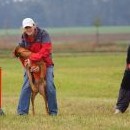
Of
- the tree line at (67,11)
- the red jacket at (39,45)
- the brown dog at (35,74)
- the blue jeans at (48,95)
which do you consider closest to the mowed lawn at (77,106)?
the blue jeans at (48,95)

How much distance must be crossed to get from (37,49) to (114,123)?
238 cm

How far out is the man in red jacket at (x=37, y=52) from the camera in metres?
11.2

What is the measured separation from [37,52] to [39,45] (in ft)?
0.45

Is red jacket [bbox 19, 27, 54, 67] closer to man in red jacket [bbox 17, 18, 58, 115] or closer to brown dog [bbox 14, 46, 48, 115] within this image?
man in red jacket [bbox 17, 18, 58, 115]

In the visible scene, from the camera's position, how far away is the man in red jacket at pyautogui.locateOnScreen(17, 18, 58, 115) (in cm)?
1115

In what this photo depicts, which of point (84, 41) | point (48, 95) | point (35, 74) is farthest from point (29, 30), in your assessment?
point (84, 41)

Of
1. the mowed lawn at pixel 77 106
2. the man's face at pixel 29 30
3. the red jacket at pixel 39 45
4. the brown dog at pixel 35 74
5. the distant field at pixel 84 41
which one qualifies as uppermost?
the man's face at pixel 29 30

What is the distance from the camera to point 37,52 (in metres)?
11.3

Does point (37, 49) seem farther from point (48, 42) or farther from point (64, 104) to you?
point (64, 104)

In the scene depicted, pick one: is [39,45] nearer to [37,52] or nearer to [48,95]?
[37,52]

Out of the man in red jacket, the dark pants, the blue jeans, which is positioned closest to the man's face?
the man in red jacket

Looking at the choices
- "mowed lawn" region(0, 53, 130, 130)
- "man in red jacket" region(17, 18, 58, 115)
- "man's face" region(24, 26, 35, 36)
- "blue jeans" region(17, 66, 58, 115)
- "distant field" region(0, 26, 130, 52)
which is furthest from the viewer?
"distant field" region(0, 26, 130, 52)

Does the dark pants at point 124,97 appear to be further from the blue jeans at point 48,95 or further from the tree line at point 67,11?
the tree line at point 67,11

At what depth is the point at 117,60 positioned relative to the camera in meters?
42.6
